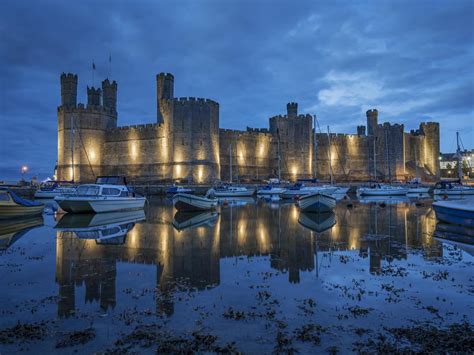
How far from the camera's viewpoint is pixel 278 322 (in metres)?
4.14

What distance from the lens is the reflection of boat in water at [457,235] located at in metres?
9.11

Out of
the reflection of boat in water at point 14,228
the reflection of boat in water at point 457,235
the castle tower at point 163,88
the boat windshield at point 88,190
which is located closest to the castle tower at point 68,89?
the castle tower at point 163,88

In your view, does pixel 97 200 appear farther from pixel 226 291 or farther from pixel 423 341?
pixel 423 341

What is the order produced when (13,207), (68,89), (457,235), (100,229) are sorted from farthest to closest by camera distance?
(68,89), (13,207), (100,229), (457,235)

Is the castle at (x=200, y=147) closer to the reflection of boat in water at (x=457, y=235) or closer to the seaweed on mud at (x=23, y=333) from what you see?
the reflection of boat in water at (x=457, y=235)

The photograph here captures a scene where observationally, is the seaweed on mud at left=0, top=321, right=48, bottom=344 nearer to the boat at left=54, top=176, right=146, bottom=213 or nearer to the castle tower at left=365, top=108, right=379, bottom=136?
the boat at left=54, top=176, right=146, bottom=213

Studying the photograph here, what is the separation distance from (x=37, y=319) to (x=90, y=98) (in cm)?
4486

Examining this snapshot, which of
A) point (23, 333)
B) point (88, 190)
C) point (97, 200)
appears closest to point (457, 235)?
point (23, 333)

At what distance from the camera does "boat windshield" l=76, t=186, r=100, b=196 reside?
16.8 metres

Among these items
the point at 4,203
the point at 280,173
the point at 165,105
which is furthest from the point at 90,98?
the point at 4,203

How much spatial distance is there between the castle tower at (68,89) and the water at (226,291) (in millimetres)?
36985

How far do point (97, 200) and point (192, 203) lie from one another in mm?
4160

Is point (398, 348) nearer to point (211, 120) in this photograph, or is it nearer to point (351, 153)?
point (211, 120)

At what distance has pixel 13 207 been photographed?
48.9ft
